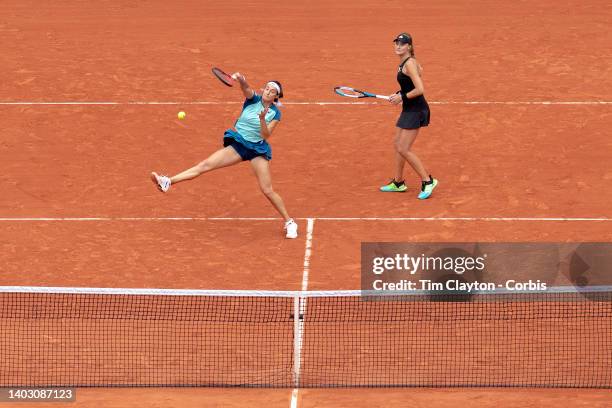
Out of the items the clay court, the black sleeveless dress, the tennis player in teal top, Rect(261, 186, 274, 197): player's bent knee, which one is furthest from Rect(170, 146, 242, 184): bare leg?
the black sleeveless dress

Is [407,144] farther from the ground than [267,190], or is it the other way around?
[407,144]

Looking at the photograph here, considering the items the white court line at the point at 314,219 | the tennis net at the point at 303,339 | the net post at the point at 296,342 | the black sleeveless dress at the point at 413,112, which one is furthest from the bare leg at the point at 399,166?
the net post at the point at 296,342

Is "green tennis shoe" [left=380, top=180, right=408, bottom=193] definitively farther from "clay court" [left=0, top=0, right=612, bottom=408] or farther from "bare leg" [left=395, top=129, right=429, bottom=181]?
"bare leg" [left=395, top=129, right=429, bottom=181]

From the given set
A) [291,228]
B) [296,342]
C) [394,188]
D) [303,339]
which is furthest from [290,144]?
[296,342]

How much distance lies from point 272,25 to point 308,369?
13389 millimetres

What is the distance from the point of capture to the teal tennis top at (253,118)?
49.5 ft

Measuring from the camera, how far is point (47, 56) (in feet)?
75.4

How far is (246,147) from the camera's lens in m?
15.2

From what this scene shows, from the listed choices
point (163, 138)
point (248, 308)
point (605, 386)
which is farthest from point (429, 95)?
point (605, 386)

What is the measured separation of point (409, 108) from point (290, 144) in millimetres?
3106

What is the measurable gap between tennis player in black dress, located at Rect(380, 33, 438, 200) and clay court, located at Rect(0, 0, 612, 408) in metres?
0.44

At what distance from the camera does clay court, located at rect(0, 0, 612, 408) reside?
14.8 m

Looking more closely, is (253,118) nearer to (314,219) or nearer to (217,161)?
(217,161)

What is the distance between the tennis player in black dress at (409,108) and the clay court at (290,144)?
1.45ft
